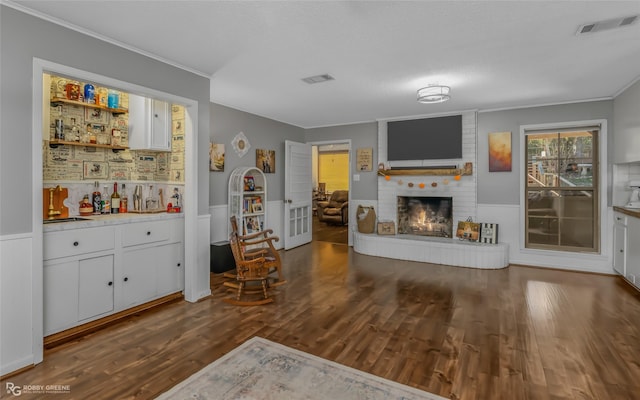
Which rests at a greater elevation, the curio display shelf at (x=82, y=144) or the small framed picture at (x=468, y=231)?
the curio display shelf at (x=82, y=144)

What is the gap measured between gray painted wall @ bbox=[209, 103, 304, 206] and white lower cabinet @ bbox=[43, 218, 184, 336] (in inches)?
61.6

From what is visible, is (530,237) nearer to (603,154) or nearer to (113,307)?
(603,154)

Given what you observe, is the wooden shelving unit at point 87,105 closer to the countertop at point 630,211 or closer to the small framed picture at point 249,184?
the small framed picture at point 249,184

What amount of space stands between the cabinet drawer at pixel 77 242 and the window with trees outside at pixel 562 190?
5.75 metres

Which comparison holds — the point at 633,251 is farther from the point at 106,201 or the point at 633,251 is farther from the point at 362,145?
the point at 106,201

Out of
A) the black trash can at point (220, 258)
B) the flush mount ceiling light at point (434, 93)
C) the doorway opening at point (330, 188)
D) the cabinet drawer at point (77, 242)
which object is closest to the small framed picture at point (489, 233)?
the flush mount ceiling light at point (434, 93)

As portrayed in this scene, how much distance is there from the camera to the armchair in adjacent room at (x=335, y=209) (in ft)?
30.8

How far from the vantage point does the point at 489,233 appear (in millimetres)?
5320

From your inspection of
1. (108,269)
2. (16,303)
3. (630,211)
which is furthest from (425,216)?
(16,303)

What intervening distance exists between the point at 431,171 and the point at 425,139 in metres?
0.60

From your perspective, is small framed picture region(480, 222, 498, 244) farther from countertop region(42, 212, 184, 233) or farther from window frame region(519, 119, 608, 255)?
countertop region(42, 212, 184, 233)

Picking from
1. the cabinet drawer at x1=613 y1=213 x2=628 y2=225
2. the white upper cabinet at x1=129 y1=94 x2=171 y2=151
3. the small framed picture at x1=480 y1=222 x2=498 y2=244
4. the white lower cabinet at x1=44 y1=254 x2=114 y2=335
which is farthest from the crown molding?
the cabinet drawer at x1=613 y1=213 x2=628 y2=225

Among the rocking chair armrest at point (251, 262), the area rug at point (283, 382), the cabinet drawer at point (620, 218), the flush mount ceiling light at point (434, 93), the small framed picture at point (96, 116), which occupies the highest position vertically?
the flush mount ceiling light at point (434, 93)

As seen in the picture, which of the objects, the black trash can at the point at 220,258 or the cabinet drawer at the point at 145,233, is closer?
the cabinet drawer at the point at 145,233
